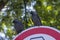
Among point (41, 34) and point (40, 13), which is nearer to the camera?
point (41, 34)

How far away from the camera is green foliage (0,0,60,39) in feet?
14.7

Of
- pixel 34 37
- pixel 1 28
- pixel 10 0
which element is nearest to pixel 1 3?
pixel 10 0

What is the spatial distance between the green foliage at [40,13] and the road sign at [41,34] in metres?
2.60

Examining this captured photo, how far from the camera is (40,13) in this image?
183 inches

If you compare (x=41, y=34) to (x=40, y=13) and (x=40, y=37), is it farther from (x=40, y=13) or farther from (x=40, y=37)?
(x=40, y=13)

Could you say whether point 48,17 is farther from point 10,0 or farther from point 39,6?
point 10,0

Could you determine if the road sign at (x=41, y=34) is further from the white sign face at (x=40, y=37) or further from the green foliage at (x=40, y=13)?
the green foliage at (x=40, y=13)

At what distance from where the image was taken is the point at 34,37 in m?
1.75

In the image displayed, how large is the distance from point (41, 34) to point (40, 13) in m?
2.91

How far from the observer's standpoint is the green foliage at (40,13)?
448 cm

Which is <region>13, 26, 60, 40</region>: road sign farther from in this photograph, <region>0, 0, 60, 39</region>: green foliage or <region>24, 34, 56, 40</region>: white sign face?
<region>0, 0, 60, 39</region>: green foliage

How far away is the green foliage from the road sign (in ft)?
8.52

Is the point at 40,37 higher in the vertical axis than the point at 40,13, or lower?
lower

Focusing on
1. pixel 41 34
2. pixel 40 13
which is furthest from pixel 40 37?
pixel 40 13
